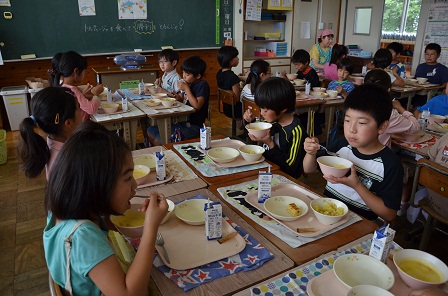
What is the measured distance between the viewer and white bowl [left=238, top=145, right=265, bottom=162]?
6.16ft

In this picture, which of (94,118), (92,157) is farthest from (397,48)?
(92,157)

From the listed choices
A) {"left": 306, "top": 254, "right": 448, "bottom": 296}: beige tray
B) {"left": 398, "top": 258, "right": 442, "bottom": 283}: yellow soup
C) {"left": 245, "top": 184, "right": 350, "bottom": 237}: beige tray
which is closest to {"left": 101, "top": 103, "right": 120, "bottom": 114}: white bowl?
{"left": 245, "top": 184, "right": 350, "bottom": 237}: beige tray

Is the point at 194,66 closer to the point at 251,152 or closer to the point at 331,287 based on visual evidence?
the point at 251,152

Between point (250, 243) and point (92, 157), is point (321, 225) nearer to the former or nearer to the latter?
point (250, 243)

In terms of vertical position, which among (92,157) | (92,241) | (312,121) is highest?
(92,157)

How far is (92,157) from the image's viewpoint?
956mm

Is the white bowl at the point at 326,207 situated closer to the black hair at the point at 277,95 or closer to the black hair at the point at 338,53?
the black hair at the point at 277,95

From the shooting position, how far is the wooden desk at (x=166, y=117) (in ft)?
10.0

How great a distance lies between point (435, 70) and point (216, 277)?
5318 millimetres

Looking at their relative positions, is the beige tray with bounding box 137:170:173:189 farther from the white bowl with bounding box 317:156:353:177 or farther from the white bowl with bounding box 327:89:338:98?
the white bowl with bounding box 327:89:338:98

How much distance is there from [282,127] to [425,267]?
128 centimetres

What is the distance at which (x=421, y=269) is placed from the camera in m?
1.04

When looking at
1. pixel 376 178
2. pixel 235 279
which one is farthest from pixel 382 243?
pixel 376 178

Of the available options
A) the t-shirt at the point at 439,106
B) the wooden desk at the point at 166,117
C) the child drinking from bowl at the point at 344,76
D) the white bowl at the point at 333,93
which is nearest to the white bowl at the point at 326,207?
the wooden desk at the point at 166,117
